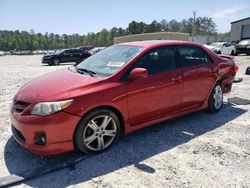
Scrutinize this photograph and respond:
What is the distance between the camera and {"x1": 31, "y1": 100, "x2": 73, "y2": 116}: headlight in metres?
3.31

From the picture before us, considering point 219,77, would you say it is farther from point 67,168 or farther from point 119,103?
point 67,168

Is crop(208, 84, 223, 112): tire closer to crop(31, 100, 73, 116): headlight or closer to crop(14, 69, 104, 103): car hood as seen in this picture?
crop(14, 69, 104, 103): car hood

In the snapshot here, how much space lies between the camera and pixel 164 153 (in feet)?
12.6

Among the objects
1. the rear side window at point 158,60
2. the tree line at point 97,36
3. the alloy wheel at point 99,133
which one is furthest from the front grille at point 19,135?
the tree line at point 97,36

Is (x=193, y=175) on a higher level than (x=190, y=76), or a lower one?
lower

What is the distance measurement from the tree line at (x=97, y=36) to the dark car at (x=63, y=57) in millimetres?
62716

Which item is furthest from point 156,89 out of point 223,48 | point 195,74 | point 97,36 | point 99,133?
point 97,36

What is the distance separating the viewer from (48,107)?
3.32m

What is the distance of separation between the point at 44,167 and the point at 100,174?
29.6 inches

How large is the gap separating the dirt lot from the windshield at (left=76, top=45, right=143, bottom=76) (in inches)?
46.3

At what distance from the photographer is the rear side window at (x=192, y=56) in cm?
480

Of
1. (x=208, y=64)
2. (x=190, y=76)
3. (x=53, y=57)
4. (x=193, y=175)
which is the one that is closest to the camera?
(x=193, y=175)

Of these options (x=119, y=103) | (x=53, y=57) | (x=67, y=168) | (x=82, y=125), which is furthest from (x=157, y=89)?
(x=53, y=57)

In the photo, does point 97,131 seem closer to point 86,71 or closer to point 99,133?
point 99,133
